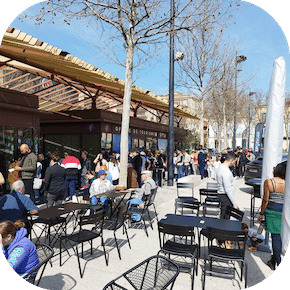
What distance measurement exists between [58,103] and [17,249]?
1315 cm

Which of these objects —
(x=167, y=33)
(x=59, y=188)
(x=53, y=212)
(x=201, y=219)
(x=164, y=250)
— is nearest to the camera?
(x=164, y=250)

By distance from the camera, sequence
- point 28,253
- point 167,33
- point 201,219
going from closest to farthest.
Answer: point 28,253, point 201,219, point 167,33

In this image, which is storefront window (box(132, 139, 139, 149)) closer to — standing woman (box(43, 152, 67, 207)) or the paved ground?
standing woman (box(43, 152, 67, 207))

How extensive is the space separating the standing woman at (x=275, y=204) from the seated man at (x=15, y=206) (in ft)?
12.1

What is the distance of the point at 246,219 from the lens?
714cm

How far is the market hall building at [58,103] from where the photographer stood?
6.74 metres

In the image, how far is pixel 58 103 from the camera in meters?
15.1

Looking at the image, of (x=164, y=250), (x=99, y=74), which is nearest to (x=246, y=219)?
(x=164, y=250)

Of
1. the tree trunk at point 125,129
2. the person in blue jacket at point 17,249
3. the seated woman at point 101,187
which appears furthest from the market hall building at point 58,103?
the person in blue jacket at point 17,249

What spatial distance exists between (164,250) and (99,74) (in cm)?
560

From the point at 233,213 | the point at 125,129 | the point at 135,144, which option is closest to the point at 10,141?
the point at 125,129

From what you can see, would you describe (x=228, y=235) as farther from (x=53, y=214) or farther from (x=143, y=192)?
(x=143, y=192)

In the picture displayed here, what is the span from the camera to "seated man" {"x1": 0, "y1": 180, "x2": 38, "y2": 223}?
4141mm

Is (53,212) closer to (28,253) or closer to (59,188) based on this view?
(59,188)
